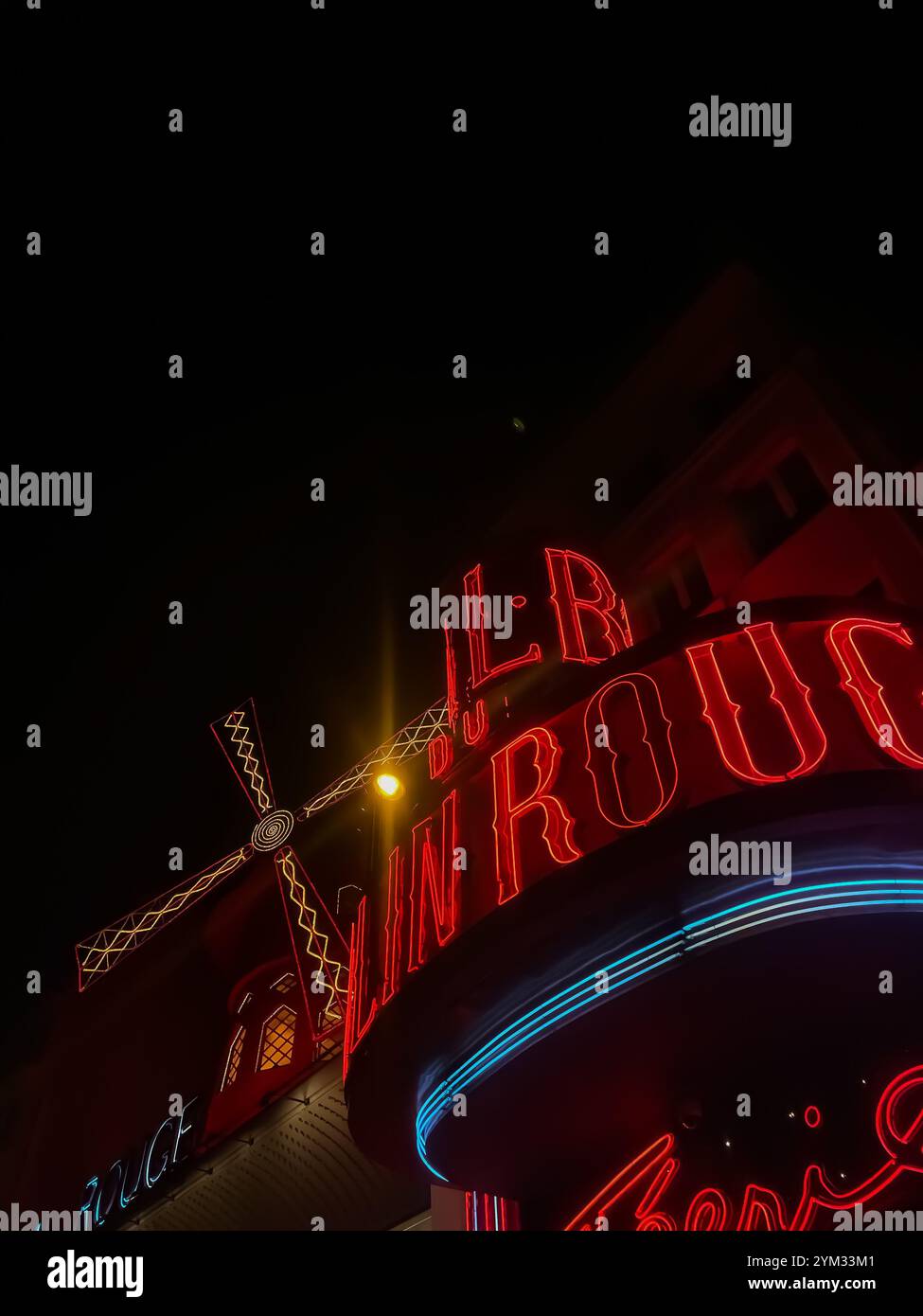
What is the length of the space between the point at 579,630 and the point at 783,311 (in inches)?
150

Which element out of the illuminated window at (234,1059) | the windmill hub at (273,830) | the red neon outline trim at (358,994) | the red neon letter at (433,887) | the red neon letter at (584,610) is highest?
the red neon letter at (584,610)

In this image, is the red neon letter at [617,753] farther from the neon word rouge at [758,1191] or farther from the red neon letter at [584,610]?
the neon word rouge at [758,1191]

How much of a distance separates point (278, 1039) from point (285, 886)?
1543mm

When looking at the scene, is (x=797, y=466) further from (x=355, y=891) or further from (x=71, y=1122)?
(x=71, y=1122)

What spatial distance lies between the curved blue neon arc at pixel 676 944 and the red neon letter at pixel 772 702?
0.48 m

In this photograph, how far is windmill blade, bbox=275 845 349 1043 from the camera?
9164 millimetres

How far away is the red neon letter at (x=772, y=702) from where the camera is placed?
4.41 metres

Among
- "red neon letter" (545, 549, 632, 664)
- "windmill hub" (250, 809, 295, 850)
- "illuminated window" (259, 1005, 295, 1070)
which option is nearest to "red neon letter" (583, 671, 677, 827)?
Result: "red neon letter" (545, 549, 632, 664)

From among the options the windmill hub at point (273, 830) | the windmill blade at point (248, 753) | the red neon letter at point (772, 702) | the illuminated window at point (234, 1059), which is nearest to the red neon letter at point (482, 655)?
the red neon letter at point (772, 702)

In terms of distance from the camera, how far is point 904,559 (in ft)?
22.0

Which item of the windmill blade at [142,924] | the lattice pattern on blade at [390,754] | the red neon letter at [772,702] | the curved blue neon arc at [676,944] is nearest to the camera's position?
the curved blue neon arc at [676,944]

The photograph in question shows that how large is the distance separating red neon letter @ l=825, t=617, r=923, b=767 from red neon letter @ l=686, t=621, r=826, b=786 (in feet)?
0.68

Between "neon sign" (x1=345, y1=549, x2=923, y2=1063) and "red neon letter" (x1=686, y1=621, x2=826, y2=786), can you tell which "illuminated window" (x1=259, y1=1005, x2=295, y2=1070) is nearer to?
"neon sign" (x1=345, y1=549, x2=923, y2=1063)

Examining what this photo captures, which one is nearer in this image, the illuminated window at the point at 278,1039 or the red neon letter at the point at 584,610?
the red neon letter at the point at 584,610
